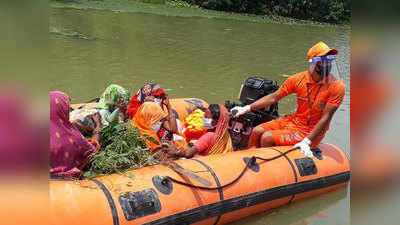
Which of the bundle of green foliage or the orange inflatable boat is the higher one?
the bundle of green foliage

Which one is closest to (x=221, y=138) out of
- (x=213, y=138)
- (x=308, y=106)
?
(x=213, y=138)

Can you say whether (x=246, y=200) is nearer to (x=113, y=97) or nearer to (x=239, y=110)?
(x=239, y=110)

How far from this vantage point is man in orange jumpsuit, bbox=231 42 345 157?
4.55 metres

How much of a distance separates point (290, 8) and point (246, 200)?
26306 millimetres

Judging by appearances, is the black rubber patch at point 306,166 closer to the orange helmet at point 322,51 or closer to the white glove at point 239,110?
the white glove at point 239,110

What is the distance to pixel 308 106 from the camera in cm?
478

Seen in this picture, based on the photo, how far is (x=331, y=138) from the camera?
6.80m

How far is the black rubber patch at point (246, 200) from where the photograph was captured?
11.8 feet

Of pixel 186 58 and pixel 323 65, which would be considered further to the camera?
pixel 186 58

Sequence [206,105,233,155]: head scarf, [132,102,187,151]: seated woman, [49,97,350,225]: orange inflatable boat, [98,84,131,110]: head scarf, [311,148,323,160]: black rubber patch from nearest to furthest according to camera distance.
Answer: [49,97,350,225]: orange inflatable boat, [132,102,187,151]: seated woman, [206,105,233,155]: head scarf, [98,84,131,110]: head scarf, [311,148,323,160]: black rubber patch

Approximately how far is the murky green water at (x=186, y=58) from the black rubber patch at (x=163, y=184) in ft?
3.64

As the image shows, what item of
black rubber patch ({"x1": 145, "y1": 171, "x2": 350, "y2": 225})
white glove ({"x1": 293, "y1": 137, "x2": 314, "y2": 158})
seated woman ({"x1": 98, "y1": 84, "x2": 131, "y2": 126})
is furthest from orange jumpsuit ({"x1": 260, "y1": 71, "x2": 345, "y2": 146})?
seated woman ({"x1": 98, "y1": 84, "x2": 131, "y2": 126})

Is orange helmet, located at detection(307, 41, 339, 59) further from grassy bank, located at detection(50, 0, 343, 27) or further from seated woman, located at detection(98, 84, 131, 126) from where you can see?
grassy bank, located at detection(50, 0, 343, 27)

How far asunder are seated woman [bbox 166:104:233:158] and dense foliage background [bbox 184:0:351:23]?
23707 millimetres
